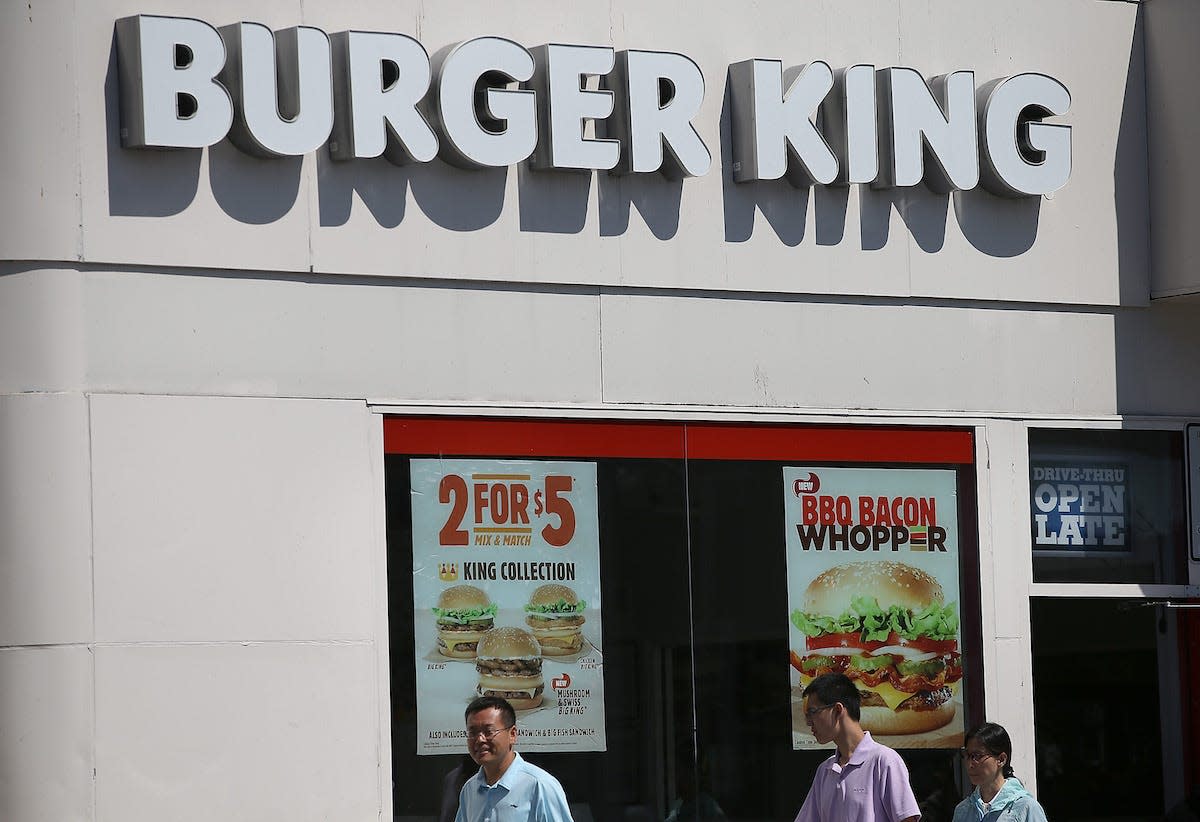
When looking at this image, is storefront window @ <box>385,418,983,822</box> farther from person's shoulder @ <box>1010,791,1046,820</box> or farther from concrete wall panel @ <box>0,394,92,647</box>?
person's shoulder @ <box>1010,791,1046,820</box>

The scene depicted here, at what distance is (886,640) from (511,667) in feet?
8.03

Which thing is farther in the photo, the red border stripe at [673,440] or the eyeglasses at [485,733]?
A: the red border stripe at [673,440]

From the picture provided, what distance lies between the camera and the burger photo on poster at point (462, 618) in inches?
446

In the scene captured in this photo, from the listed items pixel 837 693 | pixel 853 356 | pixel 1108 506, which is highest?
pixel 853 356

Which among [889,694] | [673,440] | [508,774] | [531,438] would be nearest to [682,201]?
[673,440]

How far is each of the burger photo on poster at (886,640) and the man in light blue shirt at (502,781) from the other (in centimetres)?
344

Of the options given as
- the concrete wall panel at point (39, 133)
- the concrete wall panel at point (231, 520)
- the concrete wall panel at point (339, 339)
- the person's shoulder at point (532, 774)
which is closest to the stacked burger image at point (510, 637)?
the concrete wall panel at point (231, 520)

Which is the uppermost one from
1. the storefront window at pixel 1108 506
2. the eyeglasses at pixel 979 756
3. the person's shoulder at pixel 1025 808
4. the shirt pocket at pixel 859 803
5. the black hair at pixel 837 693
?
the storefront window at pixel 1108 506

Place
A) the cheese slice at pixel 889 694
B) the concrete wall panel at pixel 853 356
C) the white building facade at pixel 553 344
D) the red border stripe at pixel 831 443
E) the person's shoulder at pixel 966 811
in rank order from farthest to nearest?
the cheese slice at pixel 889 694, the red border stripe at pixel 831 443, the concrete wall panel at pixel 853 356, the white building facade at pixel 553 344, the person's shoulder at pixel 966 811

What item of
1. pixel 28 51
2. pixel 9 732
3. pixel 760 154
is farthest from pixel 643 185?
pixel 9 732

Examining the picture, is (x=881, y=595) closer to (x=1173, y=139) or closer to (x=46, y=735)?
(x=1173, y=139)

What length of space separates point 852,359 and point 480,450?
247 centimetres

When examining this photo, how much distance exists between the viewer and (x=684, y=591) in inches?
470

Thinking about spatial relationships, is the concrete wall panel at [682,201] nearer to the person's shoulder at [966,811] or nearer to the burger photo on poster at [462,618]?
the burger photo on poster at [462,618]
